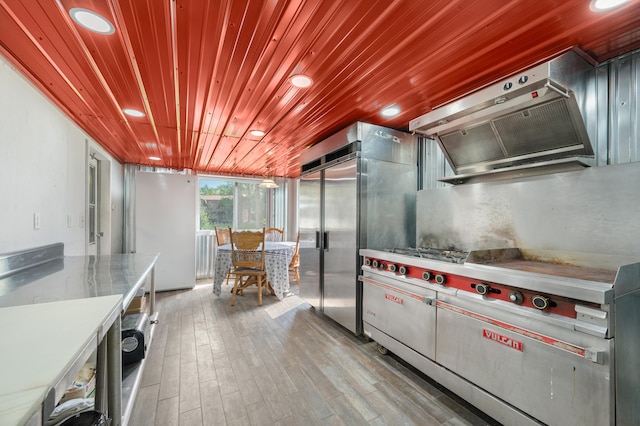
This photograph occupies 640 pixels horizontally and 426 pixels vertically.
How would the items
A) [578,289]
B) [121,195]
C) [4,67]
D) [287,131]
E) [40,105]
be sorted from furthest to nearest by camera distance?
[121,195]
[287,131]
[40,105]
[4,67]
[578,289]

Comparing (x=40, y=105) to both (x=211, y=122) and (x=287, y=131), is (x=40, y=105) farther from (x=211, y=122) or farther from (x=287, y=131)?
(x=287, y=131)

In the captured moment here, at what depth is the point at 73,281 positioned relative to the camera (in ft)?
4.96

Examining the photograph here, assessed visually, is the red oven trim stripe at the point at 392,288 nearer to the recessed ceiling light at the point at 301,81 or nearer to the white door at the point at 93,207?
the recessed ceiling light at the point at 301,81

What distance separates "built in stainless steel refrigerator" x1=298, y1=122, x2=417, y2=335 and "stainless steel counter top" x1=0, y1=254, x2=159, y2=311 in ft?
5.96

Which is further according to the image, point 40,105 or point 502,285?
point 40,105

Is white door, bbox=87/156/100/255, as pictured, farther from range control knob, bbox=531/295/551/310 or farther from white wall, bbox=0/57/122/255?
range control knob, bbox=531/295/551/310

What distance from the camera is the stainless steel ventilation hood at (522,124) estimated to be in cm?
156

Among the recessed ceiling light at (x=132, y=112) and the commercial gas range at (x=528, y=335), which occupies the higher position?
the recessed ceiling light at (x=132, y=112)

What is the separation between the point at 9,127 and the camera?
68.6 inches

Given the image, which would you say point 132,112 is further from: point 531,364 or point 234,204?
point 531,364

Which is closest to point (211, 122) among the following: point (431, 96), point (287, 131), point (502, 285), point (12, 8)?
point (287, 131)

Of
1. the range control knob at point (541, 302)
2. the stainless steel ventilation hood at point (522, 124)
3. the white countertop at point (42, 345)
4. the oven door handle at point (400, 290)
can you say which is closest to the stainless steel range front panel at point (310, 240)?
the oven door handle at point (400, 290)

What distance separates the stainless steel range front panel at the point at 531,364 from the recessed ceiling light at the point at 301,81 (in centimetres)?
185

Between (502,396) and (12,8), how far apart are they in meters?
3.27
